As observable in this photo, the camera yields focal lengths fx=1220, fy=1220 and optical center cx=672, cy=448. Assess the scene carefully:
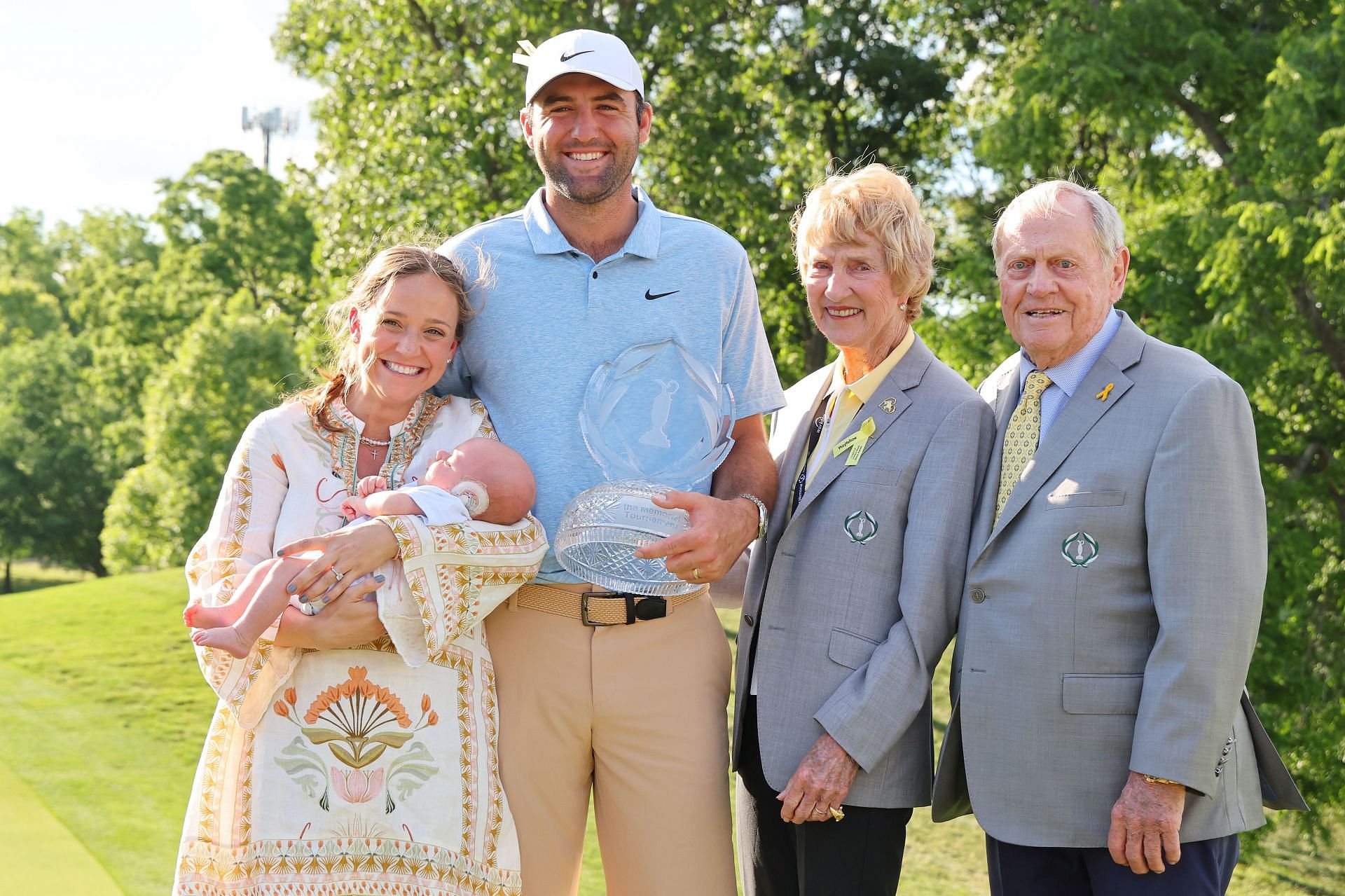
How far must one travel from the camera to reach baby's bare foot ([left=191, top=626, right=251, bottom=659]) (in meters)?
2.20

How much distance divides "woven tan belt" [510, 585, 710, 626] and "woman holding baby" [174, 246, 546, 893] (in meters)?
0.20

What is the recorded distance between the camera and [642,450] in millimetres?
2682

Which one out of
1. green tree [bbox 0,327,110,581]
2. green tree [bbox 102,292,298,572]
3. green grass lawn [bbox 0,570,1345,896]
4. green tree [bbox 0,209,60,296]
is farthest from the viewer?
green tree [bbox 0,209,60,296]

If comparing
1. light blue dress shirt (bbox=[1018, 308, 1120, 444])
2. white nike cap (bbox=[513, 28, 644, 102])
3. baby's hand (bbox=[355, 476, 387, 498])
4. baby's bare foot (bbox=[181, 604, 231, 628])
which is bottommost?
baby's bare foot (bbox=[181, 604, 231, 628])

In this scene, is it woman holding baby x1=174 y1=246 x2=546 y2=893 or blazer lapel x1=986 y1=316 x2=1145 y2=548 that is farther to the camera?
blazer lapel x1=986 y1=316 x2=1145 y2=548

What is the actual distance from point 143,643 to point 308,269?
15.8m

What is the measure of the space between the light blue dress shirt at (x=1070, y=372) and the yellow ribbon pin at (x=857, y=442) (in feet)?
1.17

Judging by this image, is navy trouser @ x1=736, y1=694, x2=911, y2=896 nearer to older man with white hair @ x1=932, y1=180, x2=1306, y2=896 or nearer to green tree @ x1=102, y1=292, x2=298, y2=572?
older man with white hair @ x1=932, y1=180, x2=1306, y2=896

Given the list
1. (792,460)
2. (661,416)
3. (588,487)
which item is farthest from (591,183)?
(792,460)

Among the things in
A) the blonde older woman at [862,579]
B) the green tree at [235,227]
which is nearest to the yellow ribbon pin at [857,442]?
the blonde older woman at [862,579]

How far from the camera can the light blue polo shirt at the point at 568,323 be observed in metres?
2.71

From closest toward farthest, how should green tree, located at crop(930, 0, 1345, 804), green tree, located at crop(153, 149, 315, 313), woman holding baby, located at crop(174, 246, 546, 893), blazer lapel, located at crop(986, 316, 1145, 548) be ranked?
1. woman holding baby, located at crop(174, 246, 546, 893)
2. blazer lapel, located at crop(986, 316, 1145, 548)
3. green tree, located at crop(930, 0, 1345, 804)
4. green tree, located at crop(153, 149, 315, 313)

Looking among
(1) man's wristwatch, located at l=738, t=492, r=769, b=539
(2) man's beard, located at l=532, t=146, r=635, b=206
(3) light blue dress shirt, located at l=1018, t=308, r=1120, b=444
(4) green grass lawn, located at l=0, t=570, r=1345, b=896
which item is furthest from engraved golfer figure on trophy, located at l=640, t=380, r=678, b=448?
(4) green grass lawn, located at l=0, t=570, r=1345, b=896

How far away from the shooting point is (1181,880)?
236 cm
